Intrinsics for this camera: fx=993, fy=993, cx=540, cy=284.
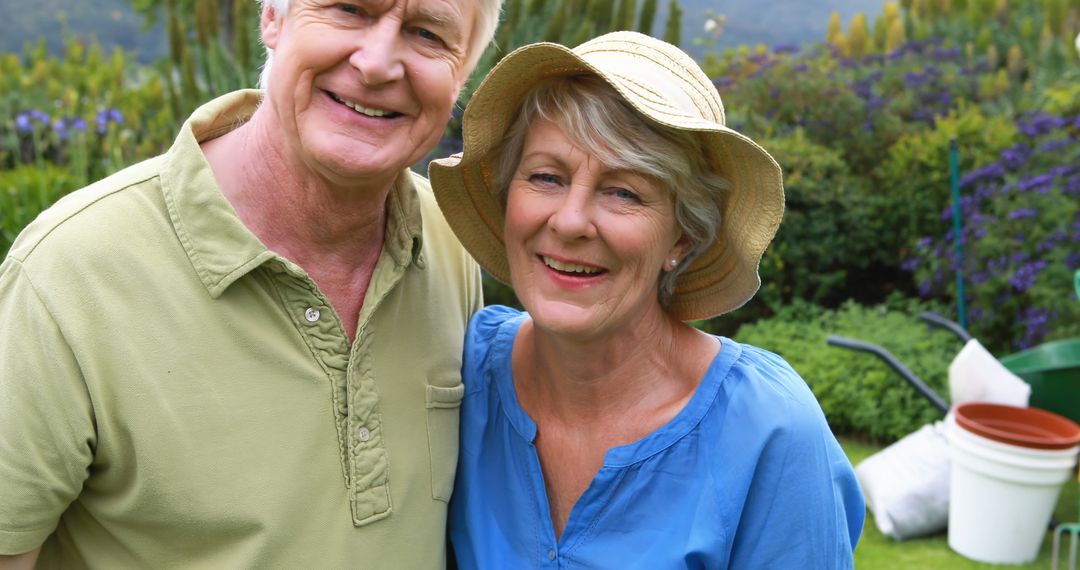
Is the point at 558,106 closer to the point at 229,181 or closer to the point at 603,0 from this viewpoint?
the point at 229,181

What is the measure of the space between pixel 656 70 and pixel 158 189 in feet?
3.30

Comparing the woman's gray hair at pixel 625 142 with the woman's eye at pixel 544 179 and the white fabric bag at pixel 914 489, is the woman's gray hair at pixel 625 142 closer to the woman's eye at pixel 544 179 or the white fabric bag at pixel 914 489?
the woman's eye at pixel 544 179

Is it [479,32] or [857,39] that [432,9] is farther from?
[857,39]

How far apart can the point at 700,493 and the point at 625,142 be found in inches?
28.3

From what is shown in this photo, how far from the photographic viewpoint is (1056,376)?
488 centimetres

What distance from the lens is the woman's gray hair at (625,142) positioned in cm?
195

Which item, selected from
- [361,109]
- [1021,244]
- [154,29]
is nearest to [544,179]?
[361,109]

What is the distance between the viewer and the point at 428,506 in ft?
6.88

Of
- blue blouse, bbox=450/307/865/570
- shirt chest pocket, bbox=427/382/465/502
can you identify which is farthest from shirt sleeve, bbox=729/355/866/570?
shirt chest pocket, bbox=427/382/465/502

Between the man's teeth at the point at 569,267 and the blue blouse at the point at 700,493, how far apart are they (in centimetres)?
35

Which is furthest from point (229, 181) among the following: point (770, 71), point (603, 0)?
point (770, 71)

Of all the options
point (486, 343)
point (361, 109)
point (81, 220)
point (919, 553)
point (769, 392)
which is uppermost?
point (361, 109)

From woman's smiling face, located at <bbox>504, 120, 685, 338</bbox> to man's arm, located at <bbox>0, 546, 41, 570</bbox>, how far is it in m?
Result: 1.01

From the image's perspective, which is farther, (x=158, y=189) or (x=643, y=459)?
(x=643, y=459)
